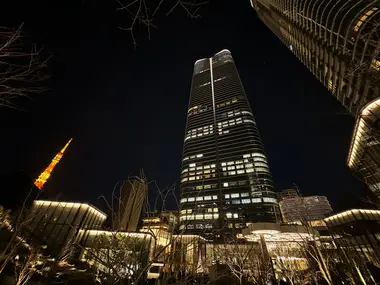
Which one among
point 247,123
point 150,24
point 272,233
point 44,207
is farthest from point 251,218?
point 150,24

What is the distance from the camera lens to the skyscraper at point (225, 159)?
80750 millimetres

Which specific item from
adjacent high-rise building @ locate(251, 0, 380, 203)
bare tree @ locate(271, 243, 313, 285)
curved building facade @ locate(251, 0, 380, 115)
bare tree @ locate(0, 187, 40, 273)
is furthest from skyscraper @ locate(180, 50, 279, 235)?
bare tree @ locate(0, 187, 40, 273)

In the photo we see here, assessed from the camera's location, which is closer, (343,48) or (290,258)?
(290,258)

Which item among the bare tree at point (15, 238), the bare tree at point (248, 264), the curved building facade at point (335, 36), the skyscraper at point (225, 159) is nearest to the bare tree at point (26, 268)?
the bare tree at point (15, 238)

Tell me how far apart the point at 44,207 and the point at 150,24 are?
3079 cm

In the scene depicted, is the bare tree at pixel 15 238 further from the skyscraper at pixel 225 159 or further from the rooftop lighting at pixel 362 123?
the skyscraper at pixel 225 159

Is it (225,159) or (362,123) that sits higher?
(225,159)

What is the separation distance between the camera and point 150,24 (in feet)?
8.17

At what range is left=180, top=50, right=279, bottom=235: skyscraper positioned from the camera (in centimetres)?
8075

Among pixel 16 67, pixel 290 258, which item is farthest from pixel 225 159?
pixel 16 67

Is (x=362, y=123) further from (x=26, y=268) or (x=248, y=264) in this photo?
(x=26, y=268)

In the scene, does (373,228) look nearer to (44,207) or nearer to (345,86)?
(345,86)

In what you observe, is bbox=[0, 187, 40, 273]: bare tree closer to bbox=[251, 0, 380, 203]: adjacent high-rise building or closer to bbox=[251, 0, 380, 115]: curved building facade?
bbox=[251, 0, 380, 203]: adjacent high-rise building

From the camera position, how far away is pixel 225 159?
95125 mm
